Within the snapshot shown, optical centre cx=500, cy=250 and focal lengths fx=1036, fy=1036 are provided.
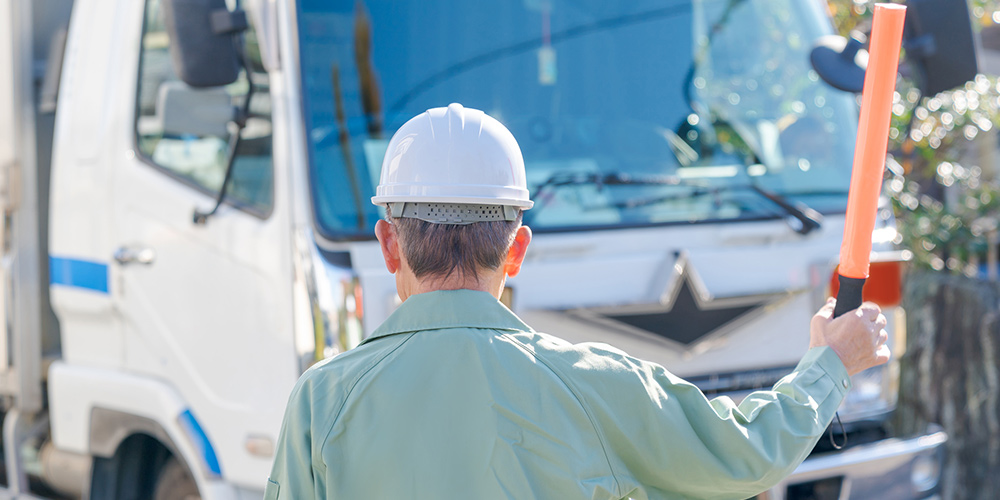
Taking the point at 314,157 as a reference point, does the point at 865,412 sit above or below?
below

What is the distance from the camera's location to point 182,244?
134 inches

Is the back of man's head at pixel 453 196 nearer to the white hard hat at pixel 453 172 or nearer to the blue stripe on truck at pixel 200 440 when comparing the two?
the white hard hat at pixel 453 172

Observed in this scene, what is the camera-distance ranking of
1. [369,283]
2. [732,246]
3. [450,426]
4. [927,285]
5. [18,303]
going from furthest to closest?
[927,285], [18,303], [732,246], [369,283], [450,426]

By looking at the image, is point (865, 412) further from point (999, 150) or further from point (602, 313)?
point (999, 150)

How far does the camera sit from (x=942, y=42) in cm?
334

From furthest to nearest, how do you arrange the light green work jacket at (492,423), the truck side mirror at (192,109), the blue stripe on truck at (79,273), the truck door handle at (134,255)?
the blue stripe on truck at (79,273) < the truck door handle at (134,255) < the truck side mirror at (192,109) < the light green work jacket at (492,423)

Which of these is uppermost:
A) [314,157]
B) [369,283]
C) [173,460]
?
[314,157]

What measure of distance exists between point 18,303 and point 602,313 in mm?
2465

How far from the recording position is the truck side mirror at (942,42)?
332 cm

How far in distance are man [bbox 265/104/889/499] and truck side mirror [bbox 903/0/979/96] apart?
6.76 feet

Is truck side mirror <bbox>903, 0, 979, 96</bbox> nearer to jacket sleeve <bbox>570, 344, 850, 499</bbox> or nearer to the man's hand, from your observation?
the man's hand

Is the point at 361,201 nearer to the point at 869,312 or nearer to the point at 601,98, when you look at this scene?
the point at 601,98

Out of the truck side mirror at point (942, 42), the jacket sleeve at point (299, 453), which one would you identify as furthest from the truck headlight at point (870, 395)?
the jacket sleeve at point (299, 453)

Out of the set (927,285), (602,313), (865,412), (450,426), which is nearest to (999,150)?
(927,285)
